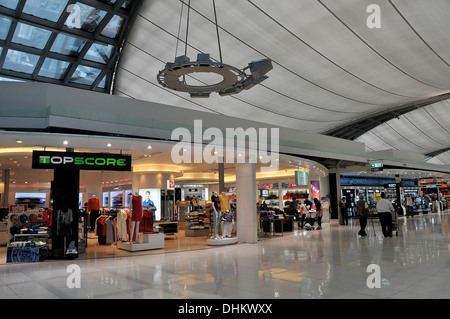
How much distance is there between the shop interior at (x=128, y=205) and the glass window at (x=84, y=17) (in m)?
7.70

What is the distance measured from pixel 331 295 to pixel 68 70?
2129 cm

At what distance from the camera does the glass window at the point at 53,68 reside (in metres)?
20.8

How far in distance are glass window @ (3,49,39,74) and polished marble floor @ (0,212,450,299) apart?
15.7m

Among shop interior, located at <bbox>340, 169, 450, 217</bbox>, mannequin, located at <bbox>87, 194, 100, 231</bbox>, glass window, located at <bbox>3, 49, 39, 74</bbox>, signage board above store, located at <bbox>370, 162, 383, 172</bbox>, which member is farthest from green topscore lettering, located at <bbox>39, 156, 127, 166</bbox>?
shop interior, located at <bbox>340, 169, 450, 217</bbox>

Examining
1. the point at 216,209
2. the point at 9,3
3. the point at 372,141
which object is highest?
the point at 9,3

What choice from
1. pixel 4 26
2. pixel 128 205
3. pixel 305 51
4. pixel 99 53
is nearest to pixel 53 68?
pixel 99 53

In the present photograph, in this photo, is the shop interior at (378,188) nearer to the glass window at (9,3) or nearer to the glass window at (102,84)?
the glass window at (102,84)

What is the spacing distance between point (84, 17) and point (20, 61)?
5.24 metres

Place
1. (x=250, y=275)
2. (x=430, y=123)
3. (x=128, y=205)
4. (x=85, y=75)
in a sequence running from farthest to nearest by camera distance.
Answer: (x=430, y=123) → (x=85, y=75) → (x=128, y=205) → (x=250, y=275)

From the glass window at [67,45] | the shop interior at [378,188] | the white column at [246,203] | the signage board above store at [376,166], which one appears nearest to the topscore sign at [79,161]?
the white column at [246,203]

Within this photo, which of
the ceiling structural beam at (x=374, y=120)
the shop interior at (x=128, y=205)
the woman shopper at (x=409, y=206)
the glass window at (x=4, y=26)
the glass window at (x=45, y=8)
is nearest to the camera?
the shop interior at (x=128, y=205)

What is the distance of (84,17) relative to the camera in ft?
58.7

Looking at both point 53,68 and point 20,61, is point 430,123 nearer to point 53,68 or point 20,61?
point 53,68

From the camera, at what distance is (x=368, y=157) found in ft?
65.0
